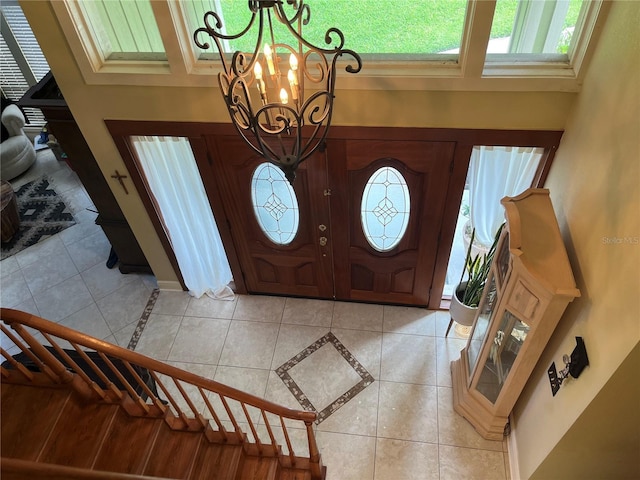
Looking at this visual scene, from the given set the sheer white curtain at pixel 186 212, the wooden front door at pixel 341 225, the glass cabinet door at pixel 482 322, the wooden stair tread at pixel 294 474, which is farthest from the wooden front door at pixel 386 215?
the wooden stair tread at pixel 294 474

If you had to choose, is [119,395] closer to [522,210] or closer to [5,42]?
[522,210]

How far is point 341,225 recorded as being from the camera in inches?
149

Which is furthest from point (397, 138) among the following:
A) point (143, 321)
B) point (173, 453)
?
point (143, 321)

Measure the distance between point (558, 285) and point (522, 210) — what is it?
1.66 feet

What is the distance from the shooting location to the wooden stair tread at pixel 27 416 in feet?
8.46

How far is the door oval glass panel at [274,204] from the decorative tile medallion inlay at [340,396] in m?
0.95

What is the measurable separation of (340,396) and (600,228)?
2.35 m

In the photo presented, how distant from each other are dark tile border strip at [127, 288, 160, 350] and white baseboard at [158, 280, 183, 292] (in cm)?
8

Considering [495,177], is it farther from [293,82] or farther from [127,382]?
[127,382]

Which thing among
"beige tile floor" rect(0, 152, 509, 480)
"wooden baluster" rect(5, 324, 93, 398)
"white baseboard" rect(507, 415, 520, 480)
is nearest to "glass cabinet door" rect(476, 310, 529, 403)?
"white baseboard" rect(507, 415, 520, 480)

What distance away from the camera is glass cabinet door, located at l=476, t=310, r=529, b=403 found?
280 centimetres

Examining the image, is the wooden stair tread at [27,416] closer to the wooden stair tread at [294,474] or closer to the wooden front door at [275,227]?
the wooden stair tread at [294,474]

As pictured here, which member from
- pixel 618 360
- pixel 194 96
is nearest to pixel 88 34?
pixel 194 96

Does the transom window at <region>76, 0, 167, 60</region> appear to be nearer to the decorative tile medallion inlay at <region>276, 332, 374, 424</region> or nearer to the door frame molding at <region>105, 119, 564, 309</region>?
the door frame molding at <region>105, 119, 564, 309</region>
